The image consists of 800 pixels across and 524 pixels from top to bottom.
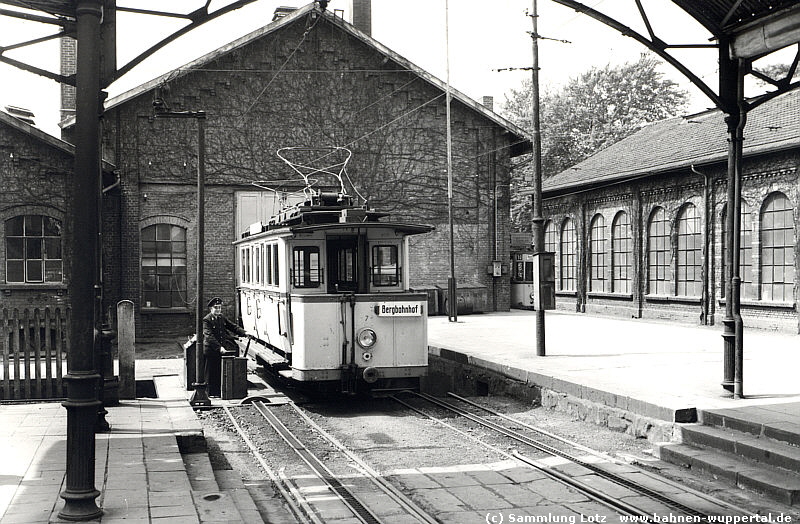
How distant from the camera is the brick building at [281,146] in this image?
75.0 ft

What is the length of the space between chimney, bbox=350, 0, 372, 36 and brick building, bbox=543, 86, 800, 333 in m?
9.21

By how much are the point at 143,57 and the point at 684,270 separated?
19999 millimetres

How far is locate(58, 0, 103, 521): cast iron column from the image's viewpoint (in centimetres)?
557

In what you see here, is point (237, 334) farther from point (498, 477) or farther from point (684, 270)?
point (684, 270)

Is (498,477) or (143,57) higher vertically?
(143,57)

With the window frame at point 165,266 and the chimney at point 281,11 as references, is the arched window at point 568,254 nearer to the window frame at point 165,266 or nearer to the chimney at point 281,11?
the chimney at point 281,11

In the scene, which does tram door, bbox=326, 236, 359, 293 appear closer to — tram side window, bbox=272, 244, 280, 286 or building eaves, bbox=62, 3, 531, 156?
tram side window, bbox=272, 244, 280, 286

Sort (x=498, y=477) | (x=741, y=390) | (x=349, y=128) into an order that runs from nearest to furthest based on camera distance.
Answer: (x=498, y=477), (x=741, y=390), (x=349, y=128)

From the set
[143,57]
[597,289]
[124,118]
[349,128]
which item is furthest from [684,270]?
[143,57]

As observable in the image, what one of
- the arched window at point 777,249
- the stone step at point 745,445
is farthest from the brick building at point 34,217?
the arched window at point 777,249

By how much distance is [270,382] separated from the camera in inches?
589

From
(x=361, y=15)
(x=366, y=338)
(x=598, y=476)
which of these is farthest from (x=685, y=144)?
(x=598, y=476)

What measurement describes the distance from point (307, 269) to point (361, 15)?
1754 cm

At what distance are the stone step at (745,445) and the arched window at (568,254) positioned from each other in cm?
2155
